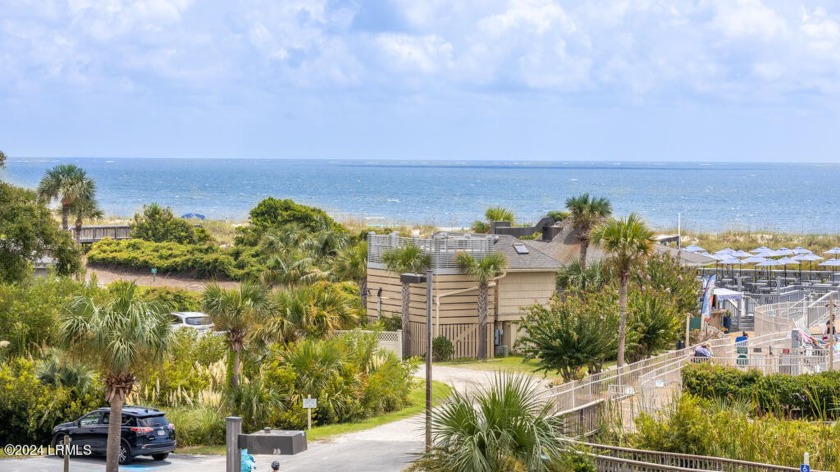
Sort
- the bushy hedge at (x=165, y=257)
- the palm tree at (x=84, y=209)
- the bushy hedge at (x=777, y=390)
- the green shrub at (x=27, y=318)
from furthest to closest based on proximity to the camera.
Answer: the bushy hedge at (x=165, y=257)
the palm tree at (x=84, y=209)
the green shrub at (x=27, y=318)
the bushy hedge at (x=777, y=390)

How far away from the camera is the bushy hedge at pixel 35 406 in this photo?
30.5 meters

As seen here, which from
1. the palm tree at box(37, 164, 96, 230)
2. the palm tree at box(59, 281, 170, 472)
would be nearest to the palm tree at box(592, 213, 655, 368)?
the palm tree at box(59, 281, 170, 472)

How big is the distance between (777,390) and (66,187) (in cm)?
4865

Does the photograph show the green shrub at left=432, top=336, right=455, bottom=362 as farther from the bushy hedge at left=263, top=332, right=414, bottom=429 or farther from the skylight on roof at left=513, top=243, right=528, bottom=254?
the bushy hedge at left=263, top=332, right=414, bottom=429

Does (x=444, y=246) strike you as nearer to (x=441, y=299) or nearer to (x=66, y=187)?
(x=441, y=299)

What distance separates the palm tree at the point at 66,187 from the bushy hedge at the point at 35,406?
3605 cm

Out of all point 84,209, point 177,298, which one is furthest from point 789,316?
point 84,209

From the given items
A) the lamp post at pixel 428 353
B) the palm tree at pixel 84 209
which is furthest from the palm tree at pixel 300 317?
the palm tree at pixel 84 209

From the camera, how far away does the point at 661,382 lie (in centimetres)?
2786

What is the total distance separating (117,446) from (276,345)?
1138cm

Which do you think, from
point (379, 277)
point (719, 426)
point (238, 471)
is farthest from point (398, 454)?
point (379, 277)

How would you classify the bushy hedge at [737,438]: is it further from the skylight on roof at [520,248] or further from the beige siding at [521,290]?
the skylight on roof at [520,248]

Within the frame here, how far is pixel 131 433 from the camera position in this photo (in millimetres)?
26641

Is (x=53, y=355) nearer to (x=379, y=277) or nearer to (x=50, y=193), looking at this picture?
(x=379, y=277)
